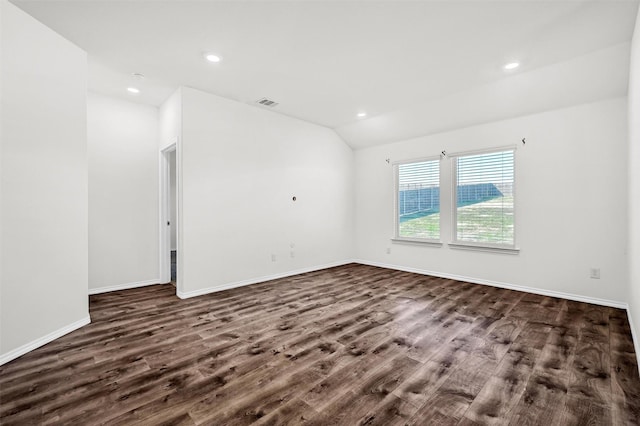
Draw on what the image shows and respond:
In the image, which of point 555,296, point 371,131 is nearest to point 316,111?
point 371,131

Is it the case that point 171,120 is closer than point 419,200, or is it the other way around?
point 171,120

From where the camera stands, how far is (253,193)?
457cm

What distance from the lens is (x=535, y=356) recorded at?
228cm

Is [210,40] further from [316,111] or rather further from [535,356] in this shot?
[535,356]

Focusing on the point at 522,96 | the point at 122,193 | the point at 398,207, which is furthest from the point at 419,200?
the point at 122,193

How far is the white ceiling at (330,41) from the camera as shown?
230cm

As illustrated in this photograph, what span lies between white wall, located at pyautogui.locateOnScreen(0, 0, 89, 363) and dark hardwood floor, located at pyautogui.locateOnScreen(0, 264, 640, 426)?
0.32m

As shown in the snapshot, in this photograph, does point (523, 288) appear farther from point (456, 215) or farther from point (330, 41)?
point (330, 41)

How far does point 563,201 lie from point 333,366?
12.4 ft

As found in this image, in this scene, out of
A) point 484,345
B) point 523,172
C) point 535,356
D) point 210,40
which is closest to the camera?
point 535,356

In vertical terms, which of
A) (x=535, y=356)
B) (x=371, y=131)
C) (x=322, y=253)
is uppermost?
(x=371, y=131)

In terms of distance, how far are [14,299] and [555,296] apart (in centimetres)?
588

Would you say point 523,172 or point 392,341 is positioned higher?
point 523,172

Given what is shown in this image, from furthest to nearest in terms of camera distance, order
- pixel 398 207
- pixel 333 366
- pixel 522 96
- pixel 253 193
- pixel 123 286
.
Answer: pixel 398 207 < pixel 253 193 < pixel 123 286 < pixel 522 96 < pixel 333 366
